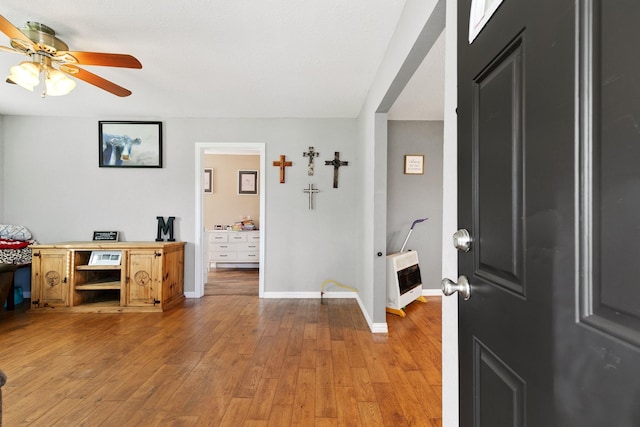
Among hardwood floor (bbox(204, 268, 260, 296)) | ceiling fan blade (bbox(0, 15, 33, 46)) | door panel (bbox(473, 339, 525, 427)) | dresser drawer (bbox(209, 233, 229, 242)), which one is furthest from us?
dresser drawer (bbox(209, 233, 229, 242))

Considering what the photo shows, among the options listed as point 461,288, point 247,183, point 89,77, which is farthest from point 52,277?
point 461,288

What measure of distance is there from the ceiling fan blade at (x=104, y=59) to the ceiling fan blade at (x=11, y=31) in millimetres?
188

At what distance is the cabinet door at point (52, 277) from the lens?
3.76 metres

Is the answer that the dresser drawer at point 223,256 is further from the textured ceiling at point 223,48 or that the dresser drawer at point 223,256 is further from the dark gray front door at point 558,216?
the dark gray front door at point 558,216

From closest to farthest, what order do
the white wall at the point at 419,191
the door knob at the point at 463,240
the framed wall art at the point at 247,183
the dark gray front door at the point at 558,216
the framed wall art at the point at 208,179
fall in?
the dark gray front door at the point at 558,216, the door knob at the point at 463,240, the white wall at the point at 419,191, the framed wall art at the point at 208,179, the framed wall art at the point at 247,183

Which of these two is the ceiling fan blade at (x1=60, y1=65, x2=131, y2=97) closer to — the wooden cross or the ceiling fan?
the ceiling fan

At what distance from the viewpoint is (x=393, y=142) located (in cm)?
454

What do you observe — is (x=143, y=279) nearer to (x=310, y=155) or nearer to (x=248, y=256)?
(x=310, y=155)

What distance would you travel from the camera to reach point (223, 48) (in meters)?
2.60

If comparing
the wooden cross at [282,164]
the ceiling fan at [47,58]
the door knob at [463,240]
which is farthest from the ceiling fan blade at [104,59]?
Result: the door knob at [463,240]

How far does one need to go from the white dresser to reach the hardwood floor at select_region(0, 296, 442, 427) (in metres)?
2.74

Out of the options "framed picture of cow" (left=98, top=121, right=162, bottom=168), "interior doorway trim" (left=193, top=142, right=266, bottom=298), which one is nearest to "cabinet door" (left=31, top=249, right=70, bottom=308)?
"framed picture of cow" (left=98, top=121, right=162, bottom=168)

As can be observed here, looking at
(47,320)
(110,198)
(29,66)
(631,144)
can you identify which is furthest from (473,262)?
(110,198)

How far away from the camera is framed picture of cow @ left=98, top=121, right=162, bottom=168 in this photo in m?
4.40
